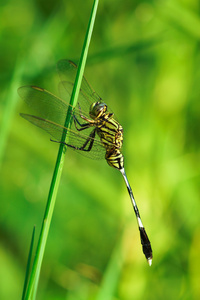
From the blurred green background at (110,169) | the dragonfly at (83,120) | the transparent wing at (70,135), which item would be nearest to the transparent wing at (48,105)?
the dragonfly at (83,120)

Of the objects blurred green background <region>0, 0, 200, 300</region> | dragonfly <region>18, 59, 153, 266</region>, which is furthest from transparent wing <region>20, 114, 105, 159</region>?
blurred green background <region>0, 0, 200, 300</region>

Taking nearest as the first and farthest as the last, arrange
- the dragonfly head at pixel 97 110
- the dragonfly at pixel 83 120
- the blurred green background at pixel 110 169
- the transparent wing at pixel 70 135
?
the transparent wing at pixel 70 135 → the dragonfly at pixel 83 120 → the dragonfly head at pixel 97 110 → the blurred green background at pixel 110 169

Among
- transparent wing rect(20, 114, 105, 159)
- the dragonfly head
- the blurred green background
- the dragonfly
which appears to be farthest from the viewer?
the blurred green background

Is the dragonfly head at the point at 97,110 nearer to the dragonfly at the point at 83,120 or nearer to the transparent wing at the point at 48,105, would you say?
the dragonfly at the point at 83,120

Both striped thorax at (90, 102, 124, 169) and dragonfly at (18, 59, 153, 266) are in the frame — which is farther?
striped thorax at (90, 102, 124, 169)

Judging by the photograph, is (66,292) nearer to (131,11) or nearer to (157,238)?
(157,238)

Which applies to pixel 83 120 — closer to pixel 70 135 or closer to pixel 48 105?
pixel 48 105

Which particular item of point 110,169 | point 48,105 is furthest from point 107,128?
point 110,169

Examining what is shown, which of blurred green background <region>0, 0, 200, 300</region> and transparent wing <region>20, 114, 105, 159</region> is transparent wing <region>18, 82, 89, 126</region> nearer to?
transparent wing <region>20, 114, 105, 159</region>
